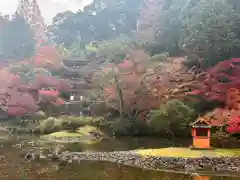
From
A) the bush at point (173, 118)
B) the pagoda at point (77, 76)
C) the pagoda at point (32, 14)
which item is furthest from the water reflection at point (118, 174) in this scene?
the pagoda at point (32, 14)

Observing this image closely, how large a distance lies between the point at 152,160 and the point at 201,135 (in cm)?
324

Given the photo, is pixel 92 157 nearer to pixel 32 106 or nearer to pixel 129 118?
pixel 129 118

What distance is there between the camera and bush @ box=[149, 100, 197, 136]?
26.8 metres

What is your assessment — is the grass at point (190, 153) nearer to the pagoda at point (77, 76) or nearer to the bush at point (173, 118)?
the bush at point (173, 118)

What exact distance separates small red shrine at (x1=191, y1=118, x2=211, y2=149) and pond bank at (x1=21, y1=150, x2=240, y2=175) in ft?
5.55

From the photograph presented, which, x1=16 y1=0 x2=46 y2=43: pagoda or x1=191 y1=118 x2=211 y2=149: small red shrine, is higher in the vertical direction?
x1=16 y1=0 x2=46 y2=43: pagoda

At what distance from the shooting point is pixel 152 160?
794 inches

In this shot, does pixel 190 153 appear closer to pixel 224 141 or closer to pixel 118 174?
pixel 224 141

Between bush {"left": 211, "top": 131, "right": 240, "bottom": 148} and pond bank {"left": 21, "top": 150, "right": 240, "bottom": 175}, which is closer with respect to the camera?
pond bank {"left": 21, "top": 150, "right": 240, "bottom": 175}

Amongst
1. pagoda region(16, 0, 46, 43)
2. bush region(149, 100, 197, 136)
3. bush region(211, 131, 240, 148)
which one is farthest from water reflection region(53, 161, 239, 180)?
pagoda region(16, 0, 46, 43)

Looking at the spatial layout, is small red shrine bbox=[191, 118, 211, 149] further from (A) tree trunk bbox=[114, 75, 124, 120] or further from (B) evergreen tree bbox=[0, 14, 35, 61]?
(B) evergreen tree bbox=[0, 14, 35, 61]

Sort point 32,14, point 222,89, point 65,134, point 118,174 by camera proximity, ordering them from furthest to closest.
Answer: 1. point 32,14
2. point 65,134
3. point 222,89
4. point 118,174

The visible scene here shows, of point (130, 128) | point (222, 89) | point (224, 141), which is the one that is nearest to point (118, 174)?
point (224, 141)

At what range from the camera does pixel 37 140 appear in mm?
28250
